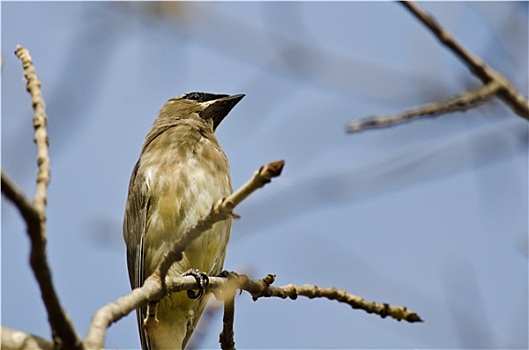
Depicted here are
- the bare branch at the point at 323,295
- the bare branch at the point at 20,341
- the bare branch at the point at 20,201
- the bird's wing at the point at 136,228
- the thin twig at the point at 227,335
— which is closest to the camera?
the bare branch at the point at 20,201

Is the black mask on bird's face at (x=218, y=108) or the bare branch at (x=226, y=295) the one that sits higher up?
the black mask on bird's face at (x=218, y=108)

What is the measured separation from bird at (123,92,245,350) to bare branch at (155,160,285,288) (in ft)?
7.59

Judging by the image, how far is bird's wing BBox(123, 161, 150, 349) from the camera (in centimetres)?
529

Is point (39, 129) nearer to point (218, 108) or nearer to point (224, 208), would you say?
point (224, 208)

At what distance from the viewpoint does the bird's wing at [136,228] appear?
208 inches

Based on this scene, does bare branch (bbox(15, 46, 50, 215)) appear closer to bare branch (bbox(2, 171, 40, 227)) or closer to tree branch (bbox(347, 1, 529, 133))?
bare branch (bbox(2, 171, 40, 227))

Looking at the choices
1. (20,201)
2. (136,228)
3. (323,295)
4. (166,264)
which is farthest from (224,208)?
(136,228)

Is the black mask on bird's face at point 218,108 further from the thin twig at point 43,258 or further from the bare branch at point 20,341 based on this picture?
the bare branch at point 20,341

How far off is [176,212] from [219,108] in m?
1.61

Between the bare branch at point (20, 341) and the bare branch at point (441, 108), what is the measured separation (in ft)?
3.74

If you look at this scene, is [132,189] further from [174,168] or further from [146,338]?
[146,338]

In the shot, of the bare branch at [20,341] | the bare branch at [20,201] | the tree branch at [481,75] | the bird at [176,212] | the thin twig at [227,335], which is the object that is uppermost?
the bird at [176,212]

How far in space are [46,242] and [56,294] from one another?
138mm

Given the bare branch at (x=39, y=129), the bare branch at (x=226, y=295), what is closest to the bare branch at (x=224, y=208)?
the bare branch at (x=226, y=295)
